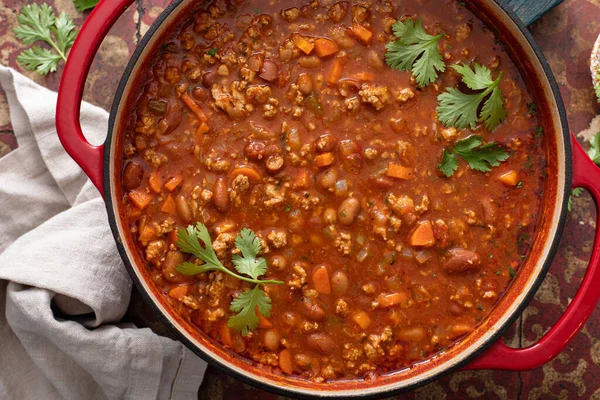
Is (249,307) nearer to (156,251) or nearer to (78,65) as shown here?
(156,251)

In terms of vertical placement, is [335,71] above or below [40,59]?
above

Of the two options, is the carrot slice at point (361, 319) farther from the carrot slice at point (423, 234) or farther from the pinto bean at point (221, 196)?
the pinto bean at point (221, 196)

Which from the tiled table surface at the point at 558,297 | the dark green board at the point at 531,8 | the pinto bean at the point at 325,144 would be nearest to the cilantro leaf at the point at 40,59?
the tiled table surface at the point at 558,297

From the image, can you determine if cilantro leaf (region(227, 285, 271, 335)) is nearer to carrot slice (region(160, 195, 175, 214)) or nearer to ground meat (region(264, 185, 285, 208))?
ground meat (region(264, 185, 285, 208))

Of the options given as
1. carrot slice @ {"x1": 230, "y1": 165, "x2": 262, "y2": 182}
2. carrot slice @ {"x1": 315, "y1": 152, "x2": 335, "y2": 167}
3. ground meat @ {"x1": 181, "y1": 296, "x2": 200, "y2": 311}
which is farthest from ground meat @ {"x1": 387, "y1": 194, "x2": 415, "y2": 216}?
ground meat @ {"x1": 181, "y1": 296, "x2": 200, "y2": 311}

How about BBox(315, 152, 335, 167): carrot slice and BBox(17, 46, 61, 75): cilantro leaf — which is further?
BBox(17, 46, 61, 75): cilantro leaf

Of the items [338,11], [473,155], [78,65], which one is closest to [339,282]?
[473,155]
